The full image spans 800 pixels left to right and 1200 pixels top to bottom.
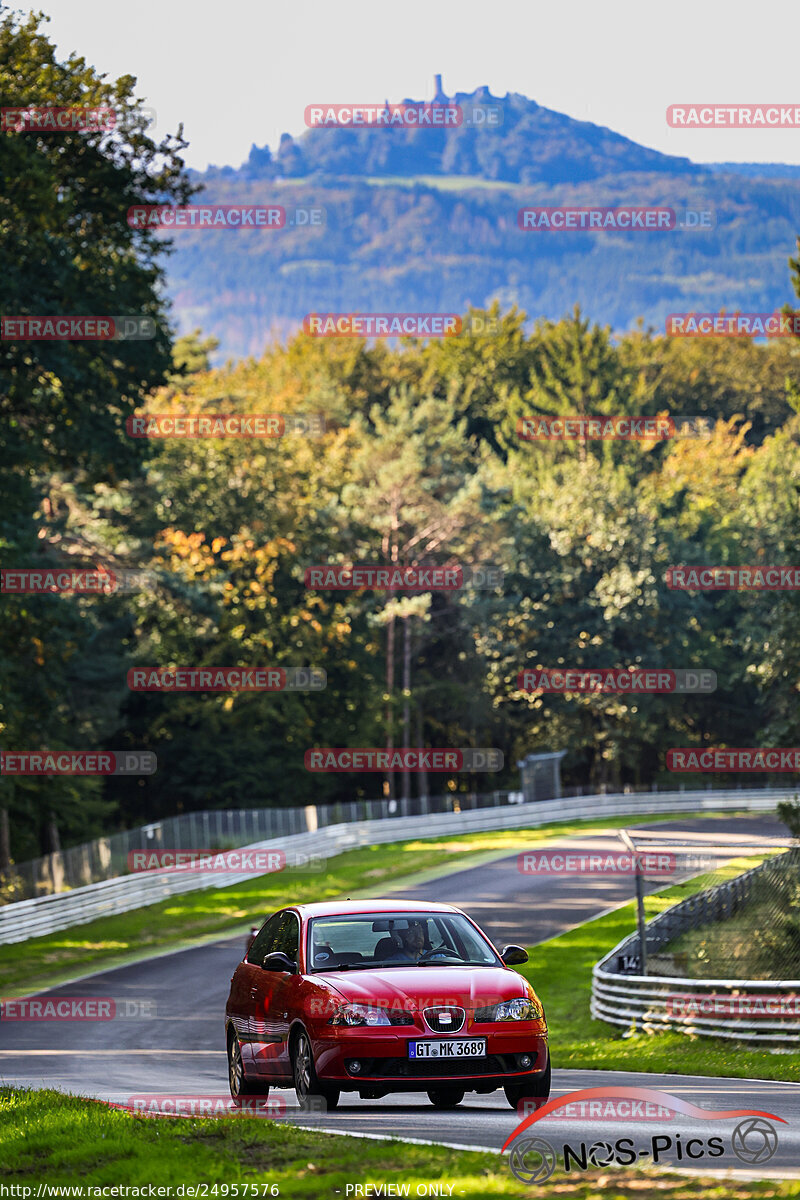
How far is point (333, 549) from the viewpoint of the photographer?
67250 millimetres

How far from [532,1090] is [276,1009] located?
197 cm

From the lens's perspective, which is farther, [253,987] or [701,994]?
[701,994]

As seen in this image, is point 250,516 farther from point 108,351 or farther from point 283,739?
point 108,351

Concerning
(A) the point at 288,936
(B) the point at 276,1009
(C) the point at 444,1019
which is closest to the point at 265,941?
(A) the point at 288,936

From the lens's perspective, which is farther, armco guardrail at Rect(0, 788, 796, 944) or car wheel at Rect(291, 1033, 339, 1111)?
armco guardrail at Rect(0, 788, 796, 944)

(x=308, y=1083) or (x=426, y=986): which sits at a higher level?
(x=426, y=986)

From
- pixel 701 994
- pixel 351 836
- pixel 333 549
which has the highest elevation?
pixel 333 549

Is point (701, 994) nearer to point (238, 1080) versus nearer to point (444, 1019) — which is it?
point (238, 1080)

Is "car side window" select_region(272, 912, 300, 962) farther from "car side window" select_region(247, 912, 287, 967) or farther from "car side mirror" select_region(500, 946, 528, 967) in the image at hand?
"car side mirror" select_region(500, 946, 528, 967)

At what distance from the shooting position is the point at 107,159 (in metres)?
33.0

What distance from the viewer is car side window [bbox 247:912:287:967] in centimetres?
1174

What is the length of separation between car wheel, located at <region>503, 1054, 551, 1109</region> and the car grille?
65 cm

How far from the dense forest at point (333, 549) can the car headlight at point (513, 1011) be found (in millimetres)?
22332

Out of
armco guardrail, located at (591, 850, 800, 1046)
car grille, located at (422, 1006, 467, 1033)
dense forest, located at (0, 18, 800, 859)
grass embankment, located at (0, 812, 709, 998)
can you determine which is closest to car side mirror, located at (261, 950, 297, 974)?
car grille, located at (422, 1006, 467, 1033)
